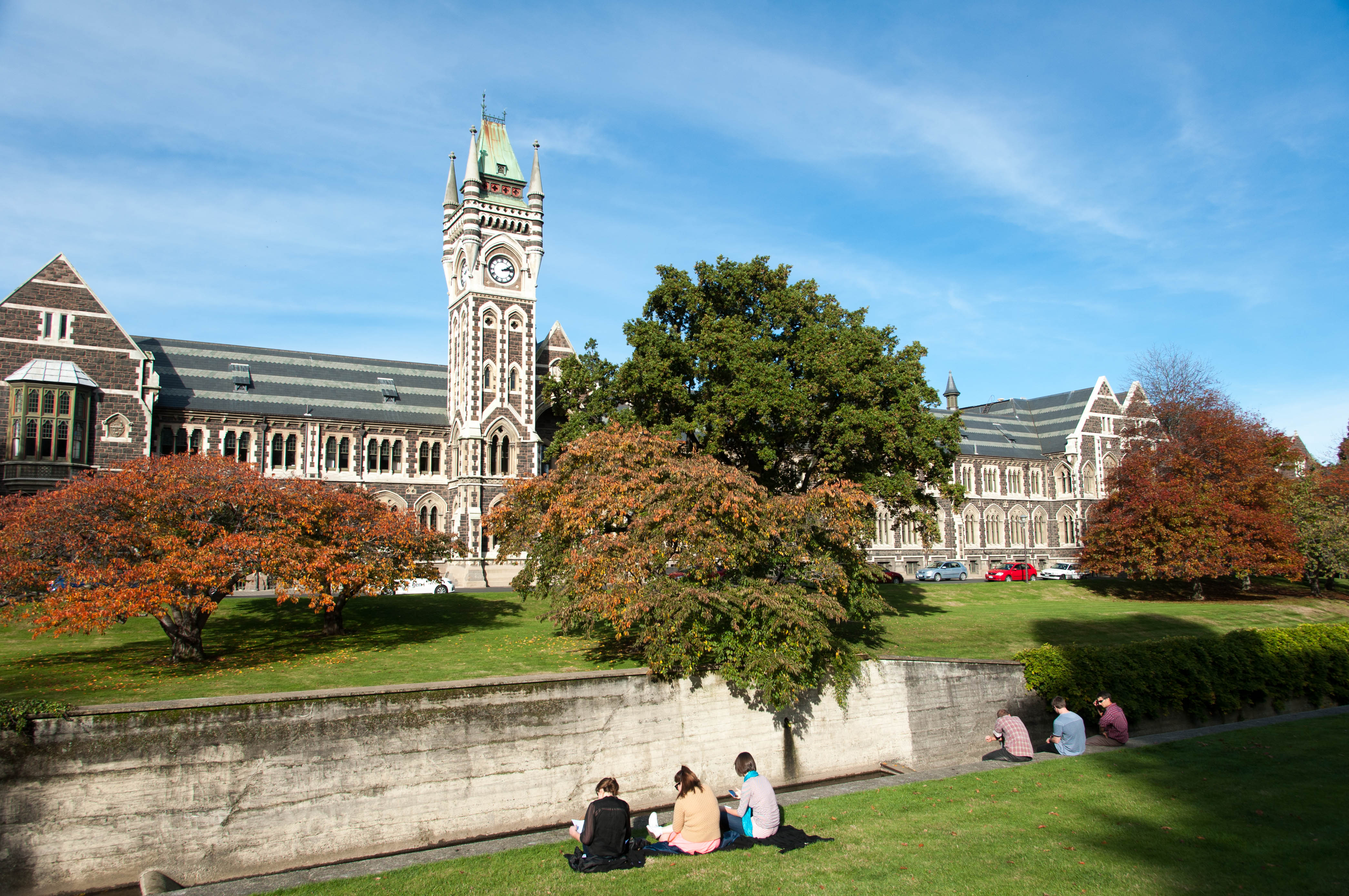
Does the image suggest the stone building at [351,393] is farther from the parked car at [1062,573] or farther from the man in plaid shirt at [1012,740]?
the man in plaid shirt at [1012,740]

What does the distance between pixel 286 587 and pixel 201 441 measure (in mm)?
31800

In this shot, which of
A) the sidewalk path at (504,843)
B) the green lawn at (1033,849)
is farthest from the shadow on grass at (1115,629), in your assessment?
the green lawn at (1033,849)

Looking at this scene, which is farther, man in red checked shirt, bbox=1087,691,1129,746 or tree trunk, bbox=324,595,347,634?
tree trunk, bbox=324,595,347,634

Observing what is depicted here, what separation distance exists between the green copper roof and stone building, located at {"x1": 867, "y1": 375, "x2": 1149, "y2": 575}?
138 feet

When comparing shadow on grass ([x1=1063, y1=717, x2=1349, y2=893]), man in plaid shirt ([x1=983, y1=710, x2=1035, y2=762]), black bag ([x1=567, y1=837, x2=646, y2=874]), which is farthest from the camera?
man in plaid shirt ([x1=983, y1=710, x2=1035, y2=762])

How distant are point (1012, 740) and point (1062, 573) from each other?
4306 cm

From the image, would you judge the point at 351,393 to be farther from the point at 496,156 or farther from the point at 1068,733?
the point at 1068,733

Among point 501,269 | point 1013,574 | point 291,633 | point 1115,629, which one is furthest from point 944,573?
point 291,633

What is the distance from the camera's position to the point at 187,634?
61.1ft

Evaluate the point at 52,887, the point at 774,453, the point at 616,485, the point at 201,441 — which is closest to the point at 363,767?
the point at 52,887

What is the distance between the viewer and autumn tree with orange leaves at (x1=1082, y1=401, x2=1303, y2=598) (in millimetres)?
37844

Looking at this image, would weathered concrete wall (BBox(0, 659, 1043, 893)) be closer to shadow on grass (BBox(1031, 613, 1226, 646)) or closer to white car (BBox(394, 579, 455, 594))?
shadow on grass (BBox(1031, 613, 1226, 646))

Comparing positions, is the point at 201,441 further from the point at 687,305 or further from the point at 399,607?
the point at 687,305

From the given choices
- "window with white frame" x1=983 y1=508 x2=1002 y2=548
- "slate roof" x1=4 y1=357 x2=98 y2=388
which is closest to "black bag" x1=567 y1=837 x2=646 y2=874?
"slate roof" x1=4 y1=357 x2=98 y2=388
